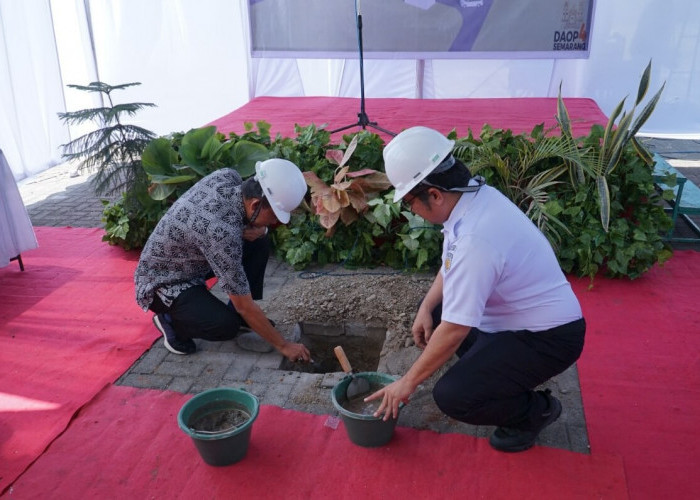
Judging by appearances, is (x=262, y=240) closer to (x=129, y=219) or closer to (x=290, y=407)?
(x=290, y=407)

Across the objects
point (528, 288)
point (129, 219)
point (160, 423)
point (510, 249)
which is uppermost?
point (510, 249)

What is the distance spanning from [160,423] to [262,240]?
1.13m

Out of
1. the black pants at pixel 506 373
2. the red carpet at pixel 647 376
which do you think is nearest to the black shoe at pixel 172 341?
the black pants at pixel 506 373

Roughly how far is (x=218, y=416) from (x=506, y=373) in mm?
1224

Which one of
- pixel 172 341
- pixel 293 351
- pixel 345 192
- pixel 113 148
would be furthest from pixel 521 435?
pixel 113 148

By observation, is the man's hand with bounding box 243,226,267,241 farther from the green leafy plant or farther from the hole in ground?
the green leafy plant

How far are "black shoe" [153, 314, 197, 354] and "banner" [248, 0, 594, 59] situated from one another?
15.3ft

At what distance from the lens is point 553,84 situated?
8.10 m

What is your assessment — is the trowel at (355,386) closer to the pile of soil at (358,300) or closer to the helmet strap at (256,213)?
the pile of soil at (358,300)

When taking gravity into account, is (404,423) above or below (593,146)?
below

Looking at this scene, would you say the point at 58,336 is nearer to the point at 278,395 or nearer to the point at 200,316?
the point at 200,316

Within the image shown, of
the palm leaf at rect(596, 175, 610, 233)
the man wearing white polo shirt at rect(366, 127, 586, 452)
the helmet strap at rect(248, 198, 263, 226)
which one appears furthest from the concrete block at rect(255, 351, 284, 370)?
the palm leaf at rect(596, 175, 610, 233)

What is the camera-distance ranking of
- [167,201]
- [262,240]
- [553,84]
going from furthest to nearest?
1. [553,84]
2. [167,201]
3. [262,240]

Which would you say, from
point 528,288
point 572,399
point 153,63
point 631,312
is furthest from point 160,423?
point 153,63
